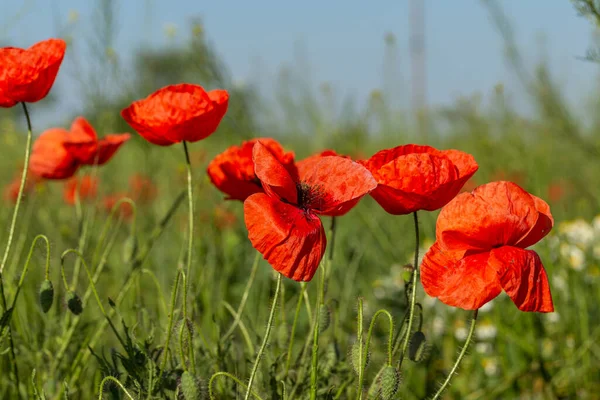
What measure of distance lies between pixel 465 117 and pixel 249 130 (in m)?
1.40

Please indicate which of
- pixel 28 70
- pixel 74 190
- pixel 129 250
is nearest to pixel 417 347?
pixel 129 250

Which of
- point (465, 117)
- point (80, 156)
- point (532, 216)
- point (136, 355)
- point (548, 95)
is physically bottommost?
point (465, 117)

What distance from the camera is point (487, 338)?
2.60m

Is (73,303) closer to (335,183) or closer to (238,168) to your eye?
(238,168)

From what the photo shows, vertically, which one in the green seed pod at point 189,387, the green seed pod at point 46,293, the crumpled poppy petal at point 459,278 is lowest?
the green seed pod at point 189,387

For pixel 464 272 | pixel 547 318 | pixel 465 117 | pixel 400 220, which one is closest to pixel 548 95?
pixel 465 117

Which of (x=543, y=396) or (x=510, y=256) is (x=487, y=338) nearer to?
(x=543, y=396)

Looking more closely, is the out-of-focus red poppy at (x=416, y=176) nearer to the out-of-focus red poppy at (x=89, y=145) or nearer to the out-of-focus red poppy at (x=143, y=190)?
the out-of-focus red poppy at (x=89, y=145)

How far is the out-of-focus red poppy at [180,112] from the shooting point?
4.24 feet

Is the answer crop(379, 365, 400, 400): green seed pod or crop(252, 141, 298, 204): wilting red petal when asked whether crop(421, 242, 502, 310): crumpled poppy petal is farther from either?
crop(252, 141, 298, 204): wilting red petal

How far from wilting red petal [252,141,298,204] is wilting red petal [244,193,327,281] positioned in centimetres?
3

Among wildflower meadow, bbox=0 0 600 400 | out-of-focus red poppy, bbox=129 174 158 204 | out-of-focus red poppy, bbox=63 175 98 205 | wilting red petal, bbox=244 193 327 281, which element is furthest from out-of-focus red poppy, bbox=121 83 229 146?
out-of-focus red poppy, bbox=129 174 158 204

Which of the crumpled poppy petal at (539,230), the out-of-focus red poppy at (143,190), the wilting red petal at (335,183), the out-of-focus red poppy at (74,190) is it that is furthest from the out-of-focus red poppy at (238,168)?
the out-of-focus red poppy at (143,190)

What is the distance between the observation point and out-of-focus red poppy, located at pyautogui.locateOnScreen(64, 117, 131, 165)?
1718mm
